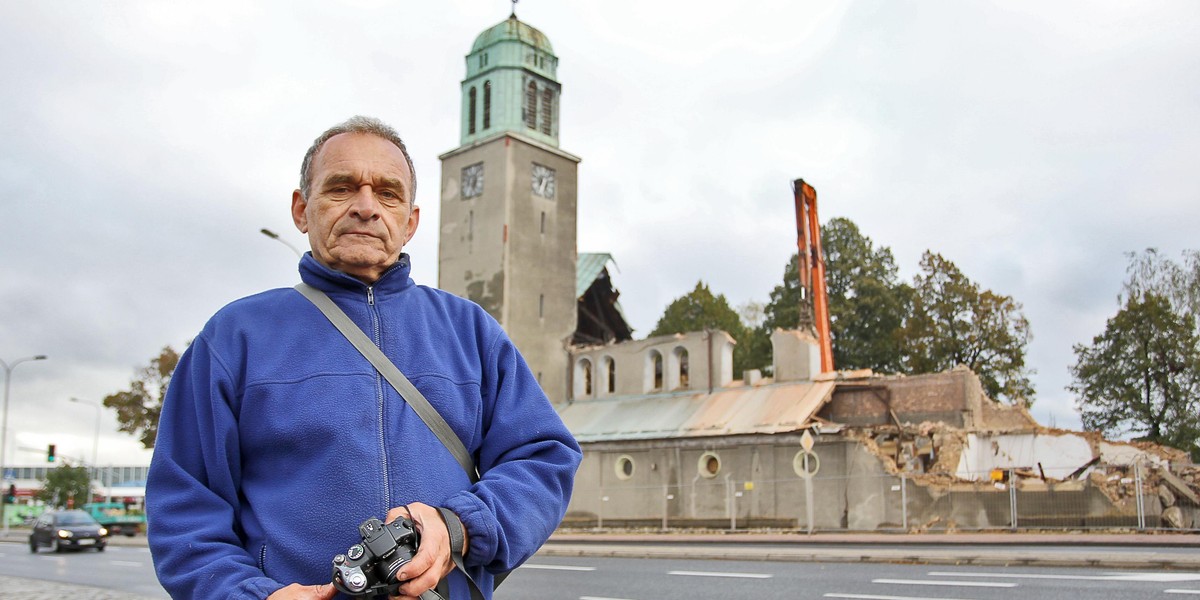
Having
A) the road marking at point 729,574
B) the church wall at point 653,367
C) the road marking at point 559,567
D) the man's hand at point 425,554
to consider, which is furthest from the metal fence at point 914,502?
the man's hand at point 425,554

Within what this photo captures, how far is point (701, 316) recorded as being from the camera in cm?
6438

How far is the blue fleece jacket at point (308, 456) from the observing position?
2412 millimetres

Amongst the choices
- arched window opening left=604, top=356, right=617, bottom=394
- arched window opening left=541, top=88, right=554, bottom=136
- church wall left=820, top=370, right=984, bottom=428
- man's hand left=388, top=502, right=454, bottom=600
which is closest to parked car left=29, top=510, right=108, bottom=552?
arched window opening left=604, top=356, right=617, bottom=394

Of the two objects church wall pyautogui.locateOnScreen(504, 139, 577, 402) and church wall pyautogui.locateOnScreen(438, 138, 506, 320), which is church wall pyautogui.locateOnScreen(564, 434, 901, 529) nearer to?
church wall pyautogui.locateOnScreen(504, 139, 577, 402)

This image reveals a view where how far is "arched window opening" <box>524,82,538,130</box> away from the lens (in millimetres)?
50125

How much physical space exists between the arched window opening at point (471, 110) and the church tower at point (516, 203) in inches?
2.5

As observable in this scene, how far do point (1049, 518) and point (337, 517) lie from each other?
26.4 metres

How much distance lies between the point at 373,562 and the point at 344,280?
0.78m

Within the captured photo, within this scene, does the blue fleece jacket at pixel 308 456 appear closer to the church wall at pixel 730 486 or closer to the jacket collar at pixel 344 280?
the jacket collar at pixel 344 280

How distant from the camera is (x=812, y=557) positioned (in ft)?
58.1

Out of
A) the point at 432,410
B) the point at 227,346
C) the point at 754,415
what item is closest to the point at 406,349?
the point at 432,410

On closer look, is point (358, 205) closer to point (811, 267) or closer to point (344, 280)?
point (344, 280)

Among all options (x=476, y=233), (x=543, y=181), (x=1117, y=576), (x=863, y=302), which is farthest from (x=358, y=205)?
(x=863, y=302)

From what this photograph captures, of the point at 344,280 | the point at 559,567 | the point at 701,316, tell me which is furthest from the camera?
the point at 701,316
